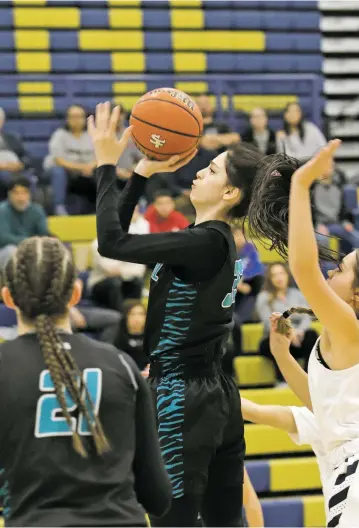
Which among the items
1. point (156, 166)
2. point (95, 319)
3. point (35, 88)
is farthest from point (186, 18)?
point (156, 166)

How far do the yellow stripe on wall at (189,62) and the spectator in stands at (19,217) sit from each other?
435 cm

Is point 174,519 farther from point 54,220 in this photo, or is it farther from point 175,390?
point 54,220

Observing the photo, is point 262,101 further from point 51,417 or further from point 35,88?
point 51,417

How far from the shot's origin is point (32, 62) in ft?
33.6

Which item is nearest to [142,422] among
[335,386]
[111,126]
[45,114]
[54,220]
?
[335,386]

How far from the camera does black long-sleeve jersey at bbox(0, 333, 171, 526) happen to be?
1.92 meters

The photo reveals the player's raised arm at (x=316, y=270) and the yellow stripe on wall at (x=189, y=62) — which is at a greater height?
the player's raised arm at (x=316, y=270)

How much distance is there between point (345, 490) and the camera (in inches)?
96.2

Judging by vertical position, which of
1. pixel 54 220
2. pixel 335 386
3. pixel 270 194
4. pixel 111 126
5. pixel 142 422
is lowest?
pixel 54 220

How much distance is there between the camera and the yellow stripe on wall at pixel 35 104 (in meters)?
9.78

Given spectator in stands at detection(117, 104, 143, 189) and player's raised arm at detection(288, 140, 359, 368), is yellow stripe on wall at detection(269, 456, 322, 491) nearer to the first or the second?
spectator in stands at detection(117, 104, 143, 189)

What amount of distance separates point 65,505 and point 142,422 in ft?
0.86

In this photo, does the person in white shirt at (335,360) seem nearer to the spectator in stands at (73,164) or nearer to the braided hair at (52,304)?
the braided hair at (52,304)

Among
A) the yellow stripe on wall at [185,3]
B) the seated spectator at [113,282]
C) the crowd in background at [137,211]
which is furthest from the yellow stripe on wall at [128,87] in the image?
the seated spectator at [113,282]
